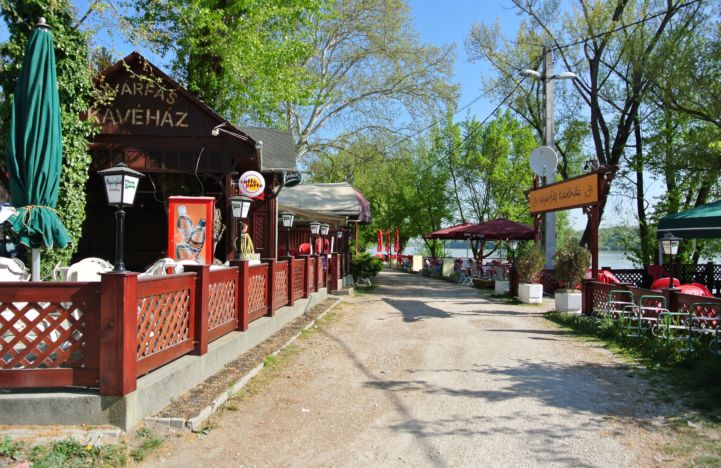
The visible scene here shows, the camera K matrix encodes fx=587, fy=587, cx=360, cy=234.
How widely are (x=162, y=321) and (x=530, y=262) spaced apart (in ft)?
42.0

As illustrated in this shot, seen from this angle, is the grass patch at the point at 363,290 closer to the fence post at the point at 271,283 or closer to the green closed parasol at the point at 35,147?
the fence post at the point at 271,283

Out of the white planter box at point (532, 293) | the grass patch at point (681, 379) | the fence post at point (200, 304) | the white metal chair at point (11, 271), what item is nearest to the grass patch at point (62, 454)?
the fence post at point (200, 304)

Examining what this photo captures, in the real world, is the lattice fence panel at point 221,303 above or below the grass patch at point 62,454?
above

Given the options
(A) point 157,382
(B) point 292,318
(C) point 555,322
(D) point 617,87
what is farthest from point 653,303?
(D) point 617,87

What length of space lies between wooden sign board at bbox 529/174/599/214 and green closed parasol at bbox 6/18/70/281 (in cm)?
1057

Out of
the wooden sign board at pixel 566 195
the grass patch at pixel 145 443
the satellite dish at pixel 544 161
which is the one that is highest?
the satellite dish at pixel 544 161

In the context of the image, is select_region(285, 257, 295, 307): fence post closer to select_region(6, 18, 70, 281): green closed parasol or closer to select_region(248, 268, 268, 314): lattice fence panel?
select_region(248, 268, 268, 314): lattice fence panel

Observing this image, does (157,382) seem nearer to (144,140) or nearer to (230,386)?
(230,386)

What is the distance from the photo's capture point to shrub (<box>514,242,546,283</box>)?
658 inches

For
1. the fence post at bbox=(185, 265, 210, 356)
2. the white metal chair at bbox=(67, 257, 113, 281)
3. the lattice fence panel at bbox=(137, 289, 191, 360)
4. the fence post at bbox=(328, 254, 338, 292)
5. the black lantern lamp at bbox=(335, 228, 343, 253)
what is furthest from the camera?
the black lantern lamp at bbox=(335, 228, 343, 253)

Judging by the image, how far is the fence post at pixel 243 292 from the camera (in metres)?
8.67

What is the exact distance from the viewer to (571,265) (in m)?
14.1

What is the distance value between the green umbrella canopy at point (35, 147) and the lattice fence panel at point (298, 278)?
6.10 metres

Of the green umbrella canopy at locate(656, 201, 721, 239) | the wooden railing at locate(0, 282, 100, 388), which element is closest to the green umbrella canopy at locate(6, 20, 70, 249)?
the wooden railing at locate(0, 282, 100, 388)
